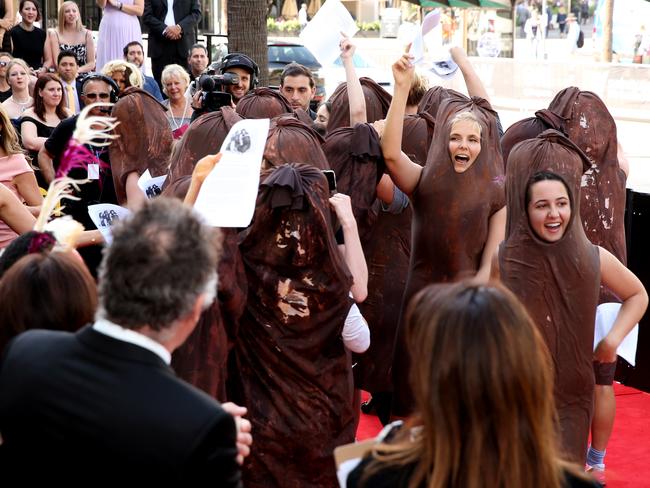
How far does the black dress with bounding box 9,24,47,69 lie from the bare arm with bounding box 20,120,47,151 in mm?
3872

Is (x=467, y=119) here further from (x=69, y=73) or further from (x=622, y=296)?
(x=69, y=73)

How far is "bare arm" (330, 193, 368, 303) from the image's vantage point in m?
4.27

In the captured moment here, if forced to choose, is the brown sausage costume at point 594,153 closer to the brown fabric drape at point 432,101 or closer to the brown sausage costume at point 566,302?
the brown fabric drape at point 432,101

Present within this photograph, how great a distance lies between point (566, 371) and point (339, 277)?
110cm

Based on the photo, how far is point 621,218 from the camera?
588 cm

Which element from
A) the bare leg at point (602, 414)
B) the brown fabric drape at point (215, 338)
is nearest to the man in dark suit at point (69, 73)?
the bare leg at point (602, 414)

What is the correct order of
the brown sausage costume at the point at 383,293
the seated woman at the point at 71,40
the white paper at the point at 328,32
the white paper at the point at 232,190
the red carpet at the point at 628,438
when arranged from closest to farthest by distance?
the white paper at the point at 232,190, the red carpet at the point at 628,438, the brown sausage costume at the point at 383,293, the white paper at the point at 328,32, the seated woman at the point at 71,40

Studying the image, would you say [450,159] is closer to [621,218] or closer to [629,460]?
[621,218]

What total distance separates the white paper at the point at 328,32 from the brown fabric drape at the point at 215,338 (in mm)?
2980

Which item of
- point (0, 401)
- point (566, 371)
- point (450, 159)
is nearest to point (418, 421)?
point (0, 401)

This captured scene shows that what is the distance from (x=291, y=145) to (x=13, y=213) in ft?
4.57

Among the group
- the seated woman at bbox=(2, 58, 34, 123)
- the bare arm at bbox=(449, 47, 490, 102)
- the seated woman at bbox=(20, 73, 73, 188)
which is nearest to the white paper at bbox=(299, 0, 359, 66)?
the bare arm at bbox=(449, 47, 490, 102)

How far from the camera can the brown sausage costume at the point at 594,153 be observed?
5824 mm

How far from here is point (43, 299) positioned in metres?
2.51
